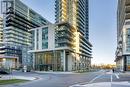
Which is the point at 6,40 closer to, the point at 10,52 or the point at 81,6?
the point at 10,52

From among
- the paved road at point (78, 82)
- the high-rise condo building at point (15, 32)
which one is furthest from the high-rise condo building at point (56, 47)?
the paved road at point (78, 82)

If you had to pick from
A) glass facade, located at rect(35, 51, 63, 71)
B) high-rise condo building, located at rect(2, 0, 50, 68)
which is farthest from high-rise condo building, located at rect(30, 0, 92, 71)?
high-rise condo building, located at rect(2, 0, 50, 68)

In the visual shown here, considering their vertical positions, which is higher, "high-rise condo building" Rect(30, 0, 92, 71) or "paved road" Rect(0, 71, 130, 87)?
"high-rise condo building" Rect(30, 0, 92, 71)

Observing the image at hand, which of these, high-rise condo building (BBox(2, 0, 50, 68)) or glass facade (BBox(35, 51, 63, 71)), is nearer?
glass facade (BBox(35, 51, 63, 71))

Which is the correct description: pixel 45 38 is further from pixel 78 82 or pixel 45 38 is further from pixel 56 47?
pixel 78 82

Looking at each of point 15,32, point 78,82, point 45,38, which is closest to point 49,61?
point 45,38

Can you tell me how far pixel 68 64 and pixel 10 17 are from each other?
74.1m


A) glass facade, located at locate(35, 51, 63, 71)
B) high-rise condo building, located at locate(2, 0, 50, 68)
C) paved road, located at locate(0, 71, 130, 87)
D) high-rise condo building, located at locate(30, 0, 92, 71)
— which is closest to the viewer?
paved road, located at locate(0, 71, 130, 87)

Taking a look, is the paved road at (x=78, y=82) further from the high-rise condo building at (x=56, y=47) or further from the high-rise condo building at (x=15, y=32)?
the high-rise condo building at (x=15, y=32)

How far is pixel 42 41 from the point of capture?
413ft

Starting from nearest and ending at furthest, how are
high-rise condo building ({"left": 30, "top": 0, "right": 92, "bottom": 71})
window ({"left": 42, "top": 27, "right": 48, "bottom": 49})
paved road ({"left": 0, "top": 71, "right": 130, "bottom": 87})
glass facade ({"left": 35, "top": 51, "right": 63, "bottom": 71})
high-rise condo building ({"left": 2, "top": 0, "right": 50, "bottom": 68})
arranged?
paved road ({"left": 0, "top": 71, "right": 130, "bottom": 87}) → high-rise condo building ({"left": 30, "top": 0, "right": 92, "bottom": 71}) → glass facade ({"left": 35, "top": 51, "right": 63, "bottom": 71}) → window ({"left": 42, "top": 27, "right": 48, "bottom": 49}) → high-rise condo building ({"left": 2, "top": 0, "right": 50, "bottom": 68})

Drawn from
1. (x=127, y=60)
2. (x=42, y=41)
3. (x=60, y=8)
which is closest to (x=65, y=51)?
(x=42, y=41)

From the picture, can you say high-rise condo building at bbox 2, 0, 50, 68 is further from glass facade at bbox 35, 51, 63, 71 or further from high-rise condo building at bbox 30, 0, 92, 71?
glass facade at bbox 35, 51, 63, 71

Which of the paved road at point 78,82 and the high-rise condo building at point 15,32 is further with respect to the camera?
the high-rise condo building at point 15,32
